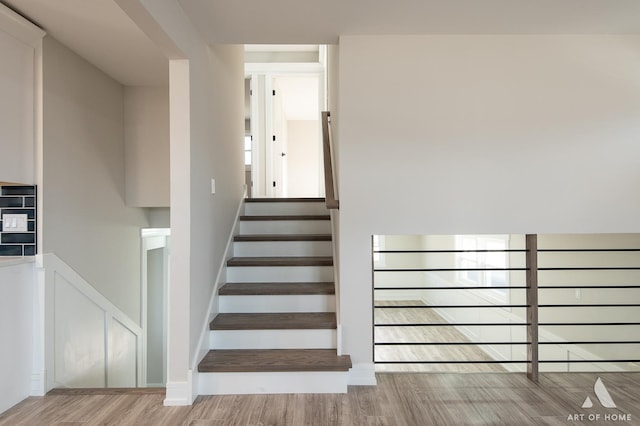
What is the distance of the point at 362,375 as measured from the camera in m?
2.44

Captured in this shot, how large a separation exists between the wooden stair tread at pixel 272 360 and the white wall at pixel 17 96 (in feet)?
5.57

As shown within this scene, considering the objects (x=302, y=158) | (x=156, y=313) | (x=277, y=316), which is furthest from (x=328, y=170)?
(x=302, y=158)

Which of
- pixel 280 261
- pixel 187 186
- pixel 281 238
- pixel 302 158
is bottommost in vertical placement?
pixel 280 261

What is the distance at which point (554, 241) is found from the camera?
2658mm

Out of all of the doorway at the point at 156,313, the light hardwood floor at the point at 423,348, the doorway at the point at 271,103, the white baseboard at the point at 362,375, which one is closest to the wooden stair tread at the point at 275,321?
the white baseboard at the point at 362,375

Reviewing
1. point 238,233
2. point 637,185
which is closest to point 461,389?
point 637,185

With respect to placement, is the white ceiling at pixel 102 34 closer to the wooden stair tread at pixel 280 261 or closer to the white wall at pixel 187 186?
the white wall at pixel 187 186

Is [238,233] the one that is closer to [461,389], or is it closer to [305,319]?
[305,319]

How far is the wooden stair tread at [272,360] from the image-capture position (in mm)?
2279

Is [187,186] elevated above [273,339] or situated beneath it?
elevated above

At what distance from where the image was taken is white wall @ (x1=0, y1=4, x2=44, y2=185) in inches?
86.0

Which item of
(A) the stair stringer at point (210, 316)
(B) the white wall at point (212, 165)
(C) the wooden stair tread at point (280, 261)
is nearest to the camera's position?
(A) the stair stringer at point (210, 316)

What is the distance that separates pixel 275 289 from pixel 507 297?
200 cm

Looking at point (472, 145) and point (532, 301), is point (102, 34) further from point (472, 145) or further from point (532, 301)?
point (532, 301)
